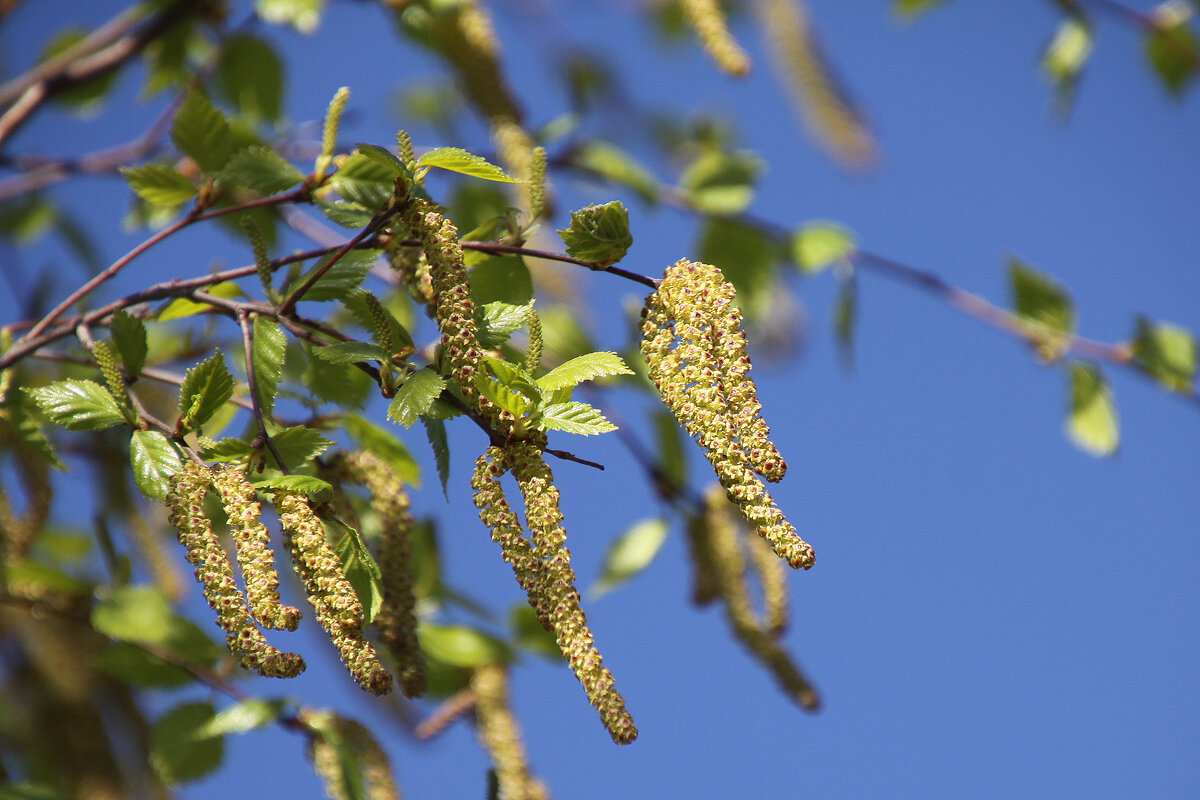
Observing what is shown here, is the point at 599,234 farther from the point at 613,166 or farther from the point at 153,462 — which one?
the point at 613,166

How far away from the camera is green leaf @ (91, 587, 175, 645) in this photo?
1.86 m

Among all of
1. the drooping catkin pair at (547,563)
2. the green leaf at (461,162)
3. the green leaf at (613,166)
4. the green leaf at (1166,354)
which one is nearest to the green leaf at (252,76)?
the green leaf at (613,166)

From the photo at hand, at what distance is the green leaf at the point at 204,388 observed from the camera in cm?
122

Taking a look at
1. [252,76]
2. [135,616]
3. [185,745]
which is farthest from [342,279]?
[252,76]

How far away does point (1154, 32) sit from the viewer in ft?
10.0

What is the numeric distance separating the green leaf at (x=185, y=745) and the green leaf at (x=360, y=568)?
1.00 m

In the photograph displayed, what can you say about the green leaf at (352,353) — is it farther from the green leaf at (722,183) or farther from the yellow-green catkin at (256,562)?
the green leaf at (722,183)

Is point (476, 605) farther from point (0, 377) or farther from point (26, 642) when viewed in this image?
point (0, 377)

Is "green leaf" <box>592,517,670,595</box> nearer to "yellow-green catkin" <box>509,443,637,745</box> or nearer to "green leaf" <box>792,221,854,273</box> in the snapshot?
"green leaf" <box>792,221,854,273</box>

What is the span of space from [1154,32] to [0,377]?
9.84 ft

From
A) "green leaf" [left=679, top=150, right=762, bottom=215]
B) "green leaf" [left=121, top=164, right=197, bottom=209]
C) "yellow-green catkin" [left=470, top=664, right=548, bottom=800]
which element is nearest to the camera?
"green leaf" [left=121, top=164, right=197, bottom=209]

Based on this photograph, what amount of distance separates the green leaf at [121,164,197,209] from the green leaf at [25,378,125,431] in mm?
433

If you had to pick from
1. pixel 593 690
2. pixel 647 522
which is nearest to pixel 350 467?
pixel 593 690

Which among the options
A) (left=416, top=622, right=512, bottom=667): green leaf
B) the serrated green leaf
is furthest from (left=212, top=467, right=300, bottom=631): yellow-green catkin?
(left=416, top=622, right=512, bottom=667): green leaf
